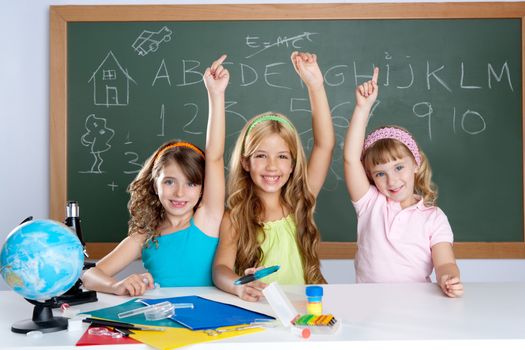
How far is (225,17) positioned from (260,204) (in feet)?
4.74

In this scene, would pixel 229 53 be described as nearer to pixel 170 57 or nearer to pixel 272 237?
pixel 170 57

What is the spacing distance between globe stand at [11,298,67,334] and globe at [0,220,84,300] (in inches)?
2.3

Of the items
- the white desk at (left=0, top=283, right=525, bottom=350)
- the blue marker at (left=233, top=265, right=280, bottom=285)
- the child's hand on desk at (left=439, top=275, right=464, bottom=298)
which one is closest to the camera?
the white desk at (left=0, top=283, right=525, bottom=350)

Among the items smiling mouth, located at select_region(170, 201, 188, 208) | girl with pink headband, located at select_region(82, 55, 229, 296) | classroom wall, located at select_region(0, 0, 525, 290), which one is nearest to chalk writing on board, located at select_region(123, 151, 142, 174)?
classroom wall, located at select_region(0, 0, 525, 290)

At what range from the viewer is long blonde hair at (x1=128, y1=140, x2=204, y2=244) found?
213 cm

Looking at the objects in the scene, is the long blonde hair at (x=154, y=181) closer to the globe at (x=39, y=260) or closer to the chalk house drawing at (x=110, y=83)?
the globe at (x=39, y=260)

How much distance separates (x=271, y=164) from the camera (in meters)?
2.13

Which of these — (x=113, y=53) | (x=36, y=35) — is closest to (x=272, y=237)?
(x=113, y=53)

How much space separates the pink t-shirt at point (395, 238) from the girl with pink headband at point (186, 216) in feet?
1.77

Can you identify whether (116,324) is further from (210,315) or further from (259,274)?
(259,274)

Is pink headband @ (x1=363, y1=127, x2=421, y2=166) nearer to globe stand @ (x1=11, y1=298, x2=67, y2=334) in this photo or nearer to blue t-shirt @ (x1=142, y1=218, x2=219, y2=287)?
blue t-shirt @ (x1=142, y1=218, x2=219, y2=287)

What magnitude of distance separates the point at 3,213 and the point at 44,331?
2270mm

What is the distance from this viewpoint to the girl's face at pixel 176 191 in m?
2.10

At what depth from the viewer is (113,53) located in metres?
3.32
